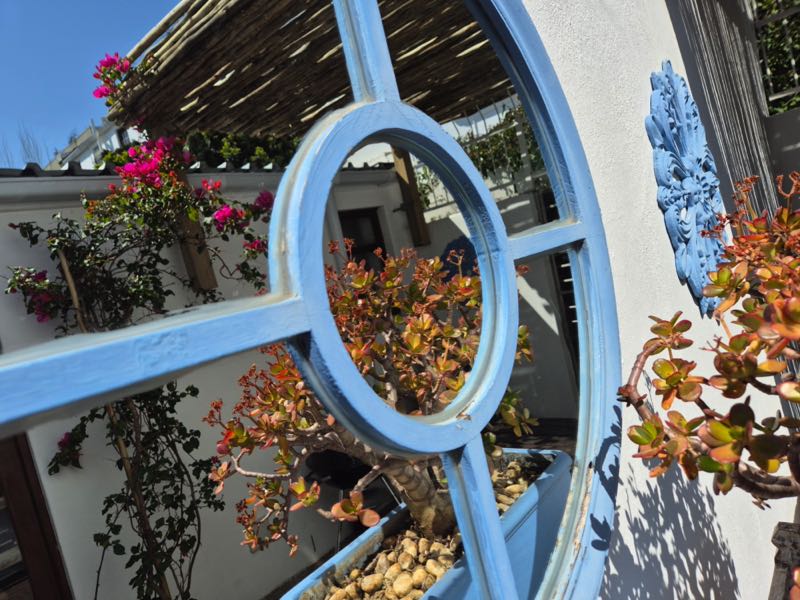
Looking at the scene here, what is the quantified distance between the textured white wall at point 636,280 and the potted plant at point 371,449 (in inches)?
9.3

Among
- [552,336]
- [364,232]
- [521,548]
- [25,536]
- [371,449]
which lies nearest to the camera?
[521,548]

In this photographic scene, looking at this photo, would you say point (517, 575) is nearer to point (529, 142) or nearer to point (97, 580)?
point (97, 580)

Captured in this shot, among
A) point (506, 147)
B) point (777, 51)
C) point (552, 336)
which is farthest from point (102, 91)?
point (777, 51)

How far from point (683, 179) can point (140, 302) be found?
252 centimetres

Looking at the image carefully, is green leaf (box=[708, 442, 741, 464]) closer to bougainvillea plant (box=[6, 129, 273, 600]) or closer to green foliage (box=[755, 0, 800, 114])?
bougainvillea plant (box=[6, 129, 273, 600])

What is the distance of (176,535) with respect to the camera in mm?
2801

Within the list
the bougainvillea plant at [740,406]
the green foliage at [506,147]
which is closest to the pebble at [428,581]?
the bougainvillea plant at [740,406]

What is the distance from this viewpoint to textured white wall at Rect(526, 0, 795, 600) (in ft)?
4.42

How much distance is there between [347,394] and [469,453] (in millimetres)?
299

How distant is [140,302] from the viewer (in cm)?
268

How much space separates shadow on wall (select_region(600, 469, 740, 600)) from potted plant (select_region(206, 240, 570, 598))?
17 centimetres

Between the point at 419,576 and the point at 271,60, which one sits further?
the point at 271,60

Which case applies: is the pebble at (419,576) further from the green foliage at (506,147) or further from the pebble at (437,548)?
the green foliage at (506,147)

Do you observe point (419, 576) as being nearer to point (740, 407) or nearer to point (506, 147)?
point (740, 407)
